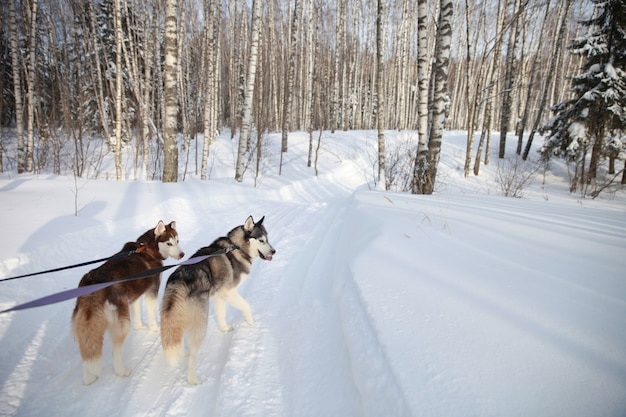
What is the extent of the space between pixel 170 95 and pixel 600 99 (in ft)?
62.9

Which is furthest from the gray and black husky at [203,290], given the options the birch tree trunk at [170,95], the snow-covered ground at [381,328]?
the birch tree trunk at [170,95]

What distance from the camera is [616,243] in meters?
3.45

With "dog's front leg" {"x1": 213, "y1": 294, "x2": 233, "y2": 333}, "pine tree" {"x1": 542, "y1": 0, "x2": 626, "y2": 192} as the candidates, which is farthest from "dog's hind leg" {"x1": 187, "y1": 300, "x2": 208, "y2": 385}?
"pine tree" {"x1": 542, "y1": 0, "x2": 626, "y2": 192}

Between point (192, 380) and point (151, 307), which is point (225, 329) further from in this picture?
point (151, 307)

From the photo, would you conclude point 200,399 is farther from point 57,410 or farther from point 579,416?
point 579,416

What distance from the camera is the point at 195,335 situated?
259cm

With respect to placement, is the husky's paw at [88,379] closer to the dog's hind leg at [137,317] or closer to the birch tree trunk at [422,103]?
the dog's hind leg at [137,317]

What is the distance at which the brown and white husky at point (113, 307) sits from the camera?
227 centimetres

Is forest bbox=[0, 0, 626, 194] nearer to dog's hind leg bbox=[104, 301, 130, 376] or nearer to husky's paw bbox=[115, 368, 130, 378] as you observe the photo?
dog's hind leg bbox=[104, 301, 130, 376]

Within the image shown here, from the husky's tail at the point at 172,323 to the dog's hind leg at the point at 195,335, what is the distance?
103mm

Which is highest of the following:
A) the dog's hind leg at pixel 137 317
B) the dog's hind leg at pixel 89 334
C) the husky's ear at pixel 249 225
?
the husky's ear at pixel 249 225

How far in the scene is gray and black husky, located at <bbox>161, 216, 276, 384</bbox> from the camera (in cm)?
243

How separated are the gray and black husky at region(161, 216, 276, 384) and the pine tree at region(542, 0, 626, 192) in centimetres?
1592

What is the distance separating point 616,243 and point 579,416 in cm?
341
